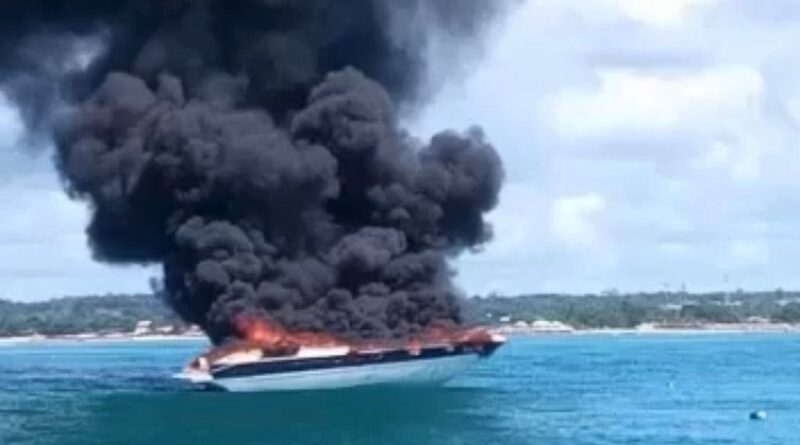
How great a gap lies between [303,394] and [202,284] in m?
10.7

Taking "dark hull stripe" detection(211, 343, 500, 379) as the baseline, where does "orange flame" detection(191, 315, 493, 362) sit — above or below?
above

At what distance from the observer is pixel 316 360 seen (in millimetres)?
102938

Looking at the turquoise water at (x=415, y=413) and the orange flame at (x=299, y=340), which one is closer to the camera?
the turquoise water at (x=415, y=413)

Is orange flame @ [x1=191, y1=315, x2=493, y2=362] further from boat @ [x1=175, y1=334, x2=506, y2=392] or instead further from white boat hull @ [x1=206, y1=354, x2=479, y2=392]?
white boat hull @ [x1=206, y1=354, x2=479, y2=392]

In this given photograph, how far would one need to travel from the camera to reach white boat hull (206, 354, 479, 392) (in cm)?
10388

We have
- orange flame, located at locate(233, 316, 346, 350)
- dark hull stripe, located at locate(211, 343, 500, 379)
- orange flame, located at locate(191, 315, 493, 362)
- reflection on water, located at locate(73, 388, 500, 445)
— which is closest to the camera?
reflection on water, located at locate(73, 388, 500, 445)

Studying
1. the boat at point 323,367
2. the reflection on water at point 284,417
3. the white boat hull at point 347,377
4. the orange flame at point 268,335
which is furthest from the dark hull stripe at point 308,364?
the reflection on water at point 284,417

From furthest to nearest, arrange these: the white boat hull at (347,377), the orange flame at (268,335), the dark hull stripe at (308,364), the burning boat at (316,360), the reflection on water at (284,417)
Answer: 1. the white boat hull at (347,377)
2. the dark hull stripe at (308,364)
3. the burning boat at (316,360)
4. the orange flame at (268,335)
5. the reflection on water at (284,417)

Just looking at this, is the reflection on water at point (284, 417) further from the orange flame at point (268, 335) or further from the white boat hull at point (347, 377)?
the orange flame at point (268, 335)

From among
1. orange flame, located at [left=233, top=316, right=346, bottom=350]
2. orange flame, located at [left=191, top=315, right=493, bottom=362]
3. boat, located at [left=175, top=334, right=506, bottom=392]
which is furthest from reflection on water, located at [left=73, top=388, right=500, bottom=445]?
orange flame, located at [left=233, top=316, right=346, bottom=350]

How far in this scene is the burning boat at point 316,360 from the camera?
102 meters

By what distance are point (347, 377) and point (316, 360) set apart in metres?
3.38

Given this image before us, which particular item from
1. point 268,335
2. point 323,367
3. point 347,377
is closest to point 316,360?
point 323,367

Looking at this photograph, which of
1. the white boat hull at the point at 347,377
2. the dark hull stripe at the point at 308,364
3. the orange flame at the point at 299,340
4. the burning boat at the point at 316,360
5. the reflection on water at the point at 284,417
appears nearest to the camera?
the reflection on water at the point at 284,417
